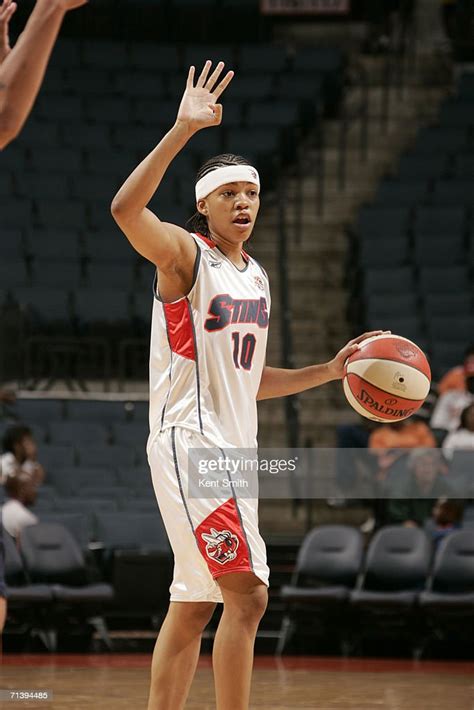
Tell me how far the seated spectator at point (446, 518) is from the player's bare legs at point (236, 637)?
5.02 meters

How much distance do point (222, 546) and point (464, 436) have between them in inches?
211

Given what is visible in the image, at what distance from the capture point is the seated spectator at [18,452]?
9.30m

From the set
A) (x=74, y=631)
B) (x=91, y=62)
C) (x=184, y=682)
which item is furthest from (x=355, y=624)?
(x=91, y=62)

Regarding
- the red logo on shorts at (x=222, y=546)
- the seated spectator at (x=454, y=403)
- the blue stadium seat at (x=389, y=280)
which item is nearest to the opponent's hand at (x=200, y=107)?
the red logo on shorts at (x=222, y=546)

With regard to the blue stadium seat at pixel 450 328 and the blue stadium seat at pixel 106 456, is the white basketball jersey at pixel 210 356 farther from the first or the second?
the blue stadium seat at pixel 450 328

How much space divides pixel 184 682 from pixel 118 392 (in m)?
7.58

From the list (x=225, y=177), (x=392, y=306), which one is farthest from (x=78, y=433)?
(x=225, y=177)

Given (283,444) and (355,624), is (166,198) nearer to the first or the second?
(283,444)

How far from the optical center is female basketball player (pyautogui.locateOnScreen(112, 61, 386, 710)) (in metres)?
3.87

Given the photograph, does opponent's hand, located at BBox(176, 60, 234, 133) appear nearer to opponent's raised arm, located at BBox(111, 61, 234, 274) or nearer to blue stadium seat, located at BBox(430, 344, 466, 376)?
opponent's raised arm, located at BBox(111, 61, 234, 274)

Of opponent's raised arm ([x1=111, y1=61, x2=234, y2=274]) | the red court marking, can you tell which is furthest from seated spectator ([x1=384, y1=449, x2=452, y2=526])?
opponent's raised arm ([x1=111, y1=61, x2=234, y2=274])

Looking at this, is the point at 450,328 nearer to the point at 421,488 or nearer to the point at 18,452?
the point at 421,488

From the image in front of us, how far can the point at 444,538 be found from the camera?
8.59 m

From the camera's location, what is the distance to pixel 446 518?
28.8 feet
